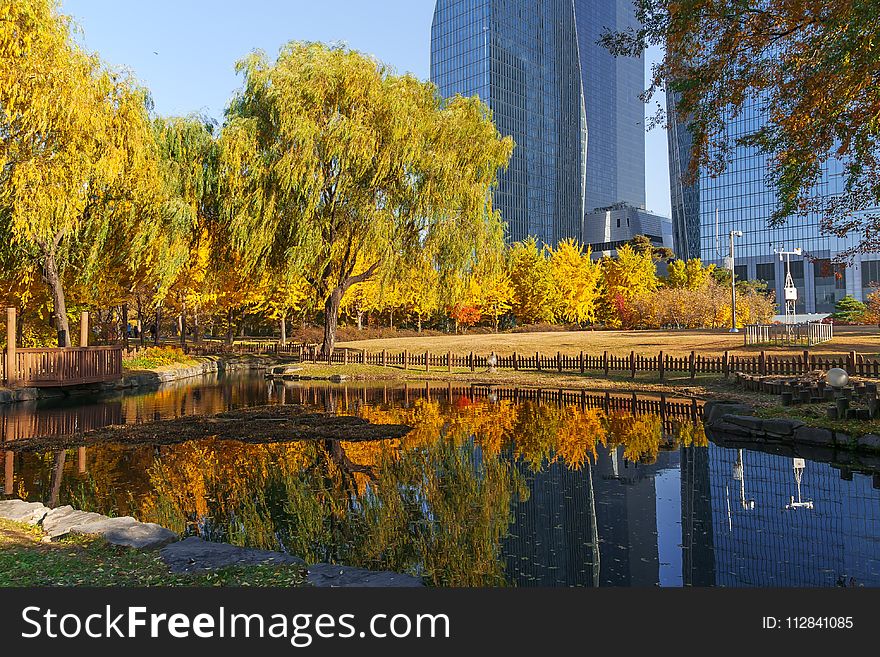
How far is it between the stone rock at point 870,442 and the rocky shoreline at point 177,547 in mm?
8842

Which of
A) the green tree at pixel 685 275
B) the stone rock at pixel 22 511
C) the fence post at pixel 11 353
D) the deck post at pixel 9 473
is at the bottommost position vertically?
the deck post at pixel 9 473

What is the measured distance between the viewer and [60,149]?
20.5m

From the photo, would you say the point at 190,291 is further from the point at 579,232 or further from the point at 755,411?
the point at 579,232

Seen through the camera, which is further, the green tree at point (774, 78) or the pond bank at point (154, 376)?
the pond bank at point (154, 376)

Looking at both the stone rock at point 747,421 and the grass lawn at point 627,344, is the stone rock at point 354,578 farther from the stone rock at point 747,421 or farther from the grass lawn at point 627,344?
the grass lawn at point 627,344

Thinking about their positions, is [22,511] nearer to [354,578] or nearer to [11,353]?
[354,578]

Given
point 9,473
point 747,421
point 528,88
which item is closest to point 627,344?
point 747,421

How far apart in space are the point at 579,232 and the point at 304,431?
155906 mm

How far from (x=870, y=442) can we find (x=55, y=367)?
73.7 ft

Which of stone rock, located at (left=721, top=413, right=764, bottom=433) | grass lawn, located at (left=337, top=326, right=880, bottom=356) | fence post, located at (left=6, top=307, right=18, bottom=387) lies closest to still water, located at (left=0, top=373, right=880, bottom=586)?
stone rock, located at (left=721, top=413, right=764, bottom=433)

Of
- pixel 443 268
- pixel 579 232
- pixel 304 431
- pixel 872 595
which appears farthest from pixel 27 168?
pixel 579 232

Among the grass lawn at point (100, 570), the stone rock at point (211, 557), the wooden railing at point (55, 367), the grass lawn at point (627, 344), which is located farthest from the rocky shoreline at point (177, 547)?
the grass lawn at point (627, 344)

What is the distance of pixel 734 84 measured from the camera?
1223 centimetres

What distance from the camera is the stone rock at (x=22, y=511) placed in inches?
275
